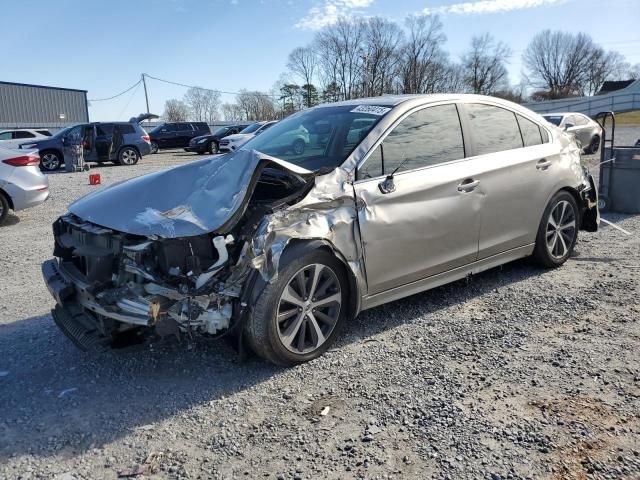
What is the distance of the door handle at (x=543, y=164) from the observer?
16.7 ft

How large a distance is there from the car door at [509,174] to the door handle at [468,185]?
3.1 inches

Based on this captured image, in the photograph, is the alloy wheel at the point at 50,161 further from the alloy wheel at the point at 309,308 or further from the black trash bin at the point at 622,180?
the alloy wheel at the point at 309,308

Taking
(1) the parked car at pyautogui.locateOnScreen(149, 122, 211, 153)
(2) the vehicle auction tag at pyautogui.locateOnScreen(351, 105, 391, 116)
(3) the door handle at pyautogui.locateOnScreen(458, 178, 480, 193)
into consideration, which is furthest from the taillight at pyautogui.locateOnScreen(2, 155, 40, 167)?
(1) the parked car at pyautogui.locateOnScreen(149, 122, 211, 153)

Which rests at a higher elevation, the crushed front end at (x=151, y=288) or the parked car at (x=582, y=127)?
the parked car at (x=582, y=127)

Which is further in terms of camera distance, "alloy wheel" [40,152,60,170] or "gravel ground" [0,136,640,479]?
"alloy wheel" [40,152,60,170]

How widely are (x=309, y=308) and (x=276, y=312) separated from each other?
293 mm

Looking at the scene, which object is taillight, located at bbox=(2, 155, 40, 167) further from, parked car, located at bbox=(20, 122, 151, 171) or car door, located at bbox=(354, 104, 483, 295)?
parked car, located at bbox=(20, 122, 151, 171)

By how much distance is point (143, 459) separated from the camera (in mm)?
2740

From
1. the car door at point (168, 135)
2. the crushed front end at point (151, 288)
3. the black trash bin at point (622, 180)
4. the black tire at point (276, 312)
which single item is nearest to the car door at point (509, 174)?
the black tire at point (276, 312)

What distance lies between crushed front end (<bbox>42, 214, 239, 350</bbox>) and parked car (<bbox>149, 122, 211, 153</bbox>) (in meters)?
29.9

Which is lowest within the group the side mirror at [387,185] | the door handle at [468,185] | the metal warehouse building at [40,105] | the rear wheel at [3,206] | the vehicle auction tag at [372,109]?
the rear wheel at [3,206]

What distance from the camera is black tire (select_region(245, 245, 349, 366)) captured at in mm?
3336

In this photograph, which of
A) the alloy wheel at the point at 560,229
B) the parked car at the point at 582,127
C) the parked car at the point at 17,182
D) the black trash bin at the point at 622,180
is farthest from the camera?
the parked car at the point at 582,127

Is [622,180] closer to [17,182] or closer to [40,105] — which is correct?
[17,182]
